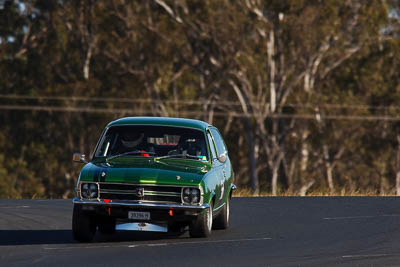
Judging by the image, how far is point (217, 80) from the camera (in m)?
52.4

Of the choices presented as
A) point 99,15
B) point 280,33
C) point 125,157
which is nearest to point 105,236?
point 125,157

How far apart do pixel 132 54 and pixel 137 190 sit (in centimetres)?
4216

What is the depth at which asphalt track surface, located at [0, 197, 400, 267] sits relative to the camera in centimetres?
1027

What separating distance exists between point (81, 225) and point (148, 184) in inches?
39.1

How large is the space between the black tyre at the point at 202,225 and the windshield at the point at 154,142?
38.5 inches

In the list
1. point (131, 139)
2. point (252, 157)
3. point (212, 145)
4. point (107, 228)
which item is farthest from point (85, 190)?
point (252, 157)

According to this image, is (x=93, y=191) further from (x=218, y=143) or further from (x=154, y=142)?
(x=218, y=143)

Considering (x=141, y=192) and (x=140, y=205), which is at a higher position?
(x=141, y=192)

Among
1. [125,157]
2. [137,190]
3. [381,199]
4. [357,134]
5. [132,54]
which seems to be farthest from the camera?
[357,134]

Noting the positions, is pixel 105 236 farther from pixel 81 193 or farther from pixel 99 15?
pixel 99 15

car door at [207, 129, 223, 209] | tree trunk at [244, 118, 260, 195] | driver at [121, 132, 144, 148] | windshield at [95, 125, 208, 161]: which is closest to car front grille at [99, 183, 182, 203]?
car door at [207, 129, 223, 209]

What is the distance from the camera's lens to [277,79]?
5162cm

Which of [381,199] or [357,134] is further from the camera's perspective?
[357,134]

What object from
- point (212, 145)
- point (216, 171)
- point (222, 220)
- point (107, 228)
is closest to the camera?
point (107, 228)
